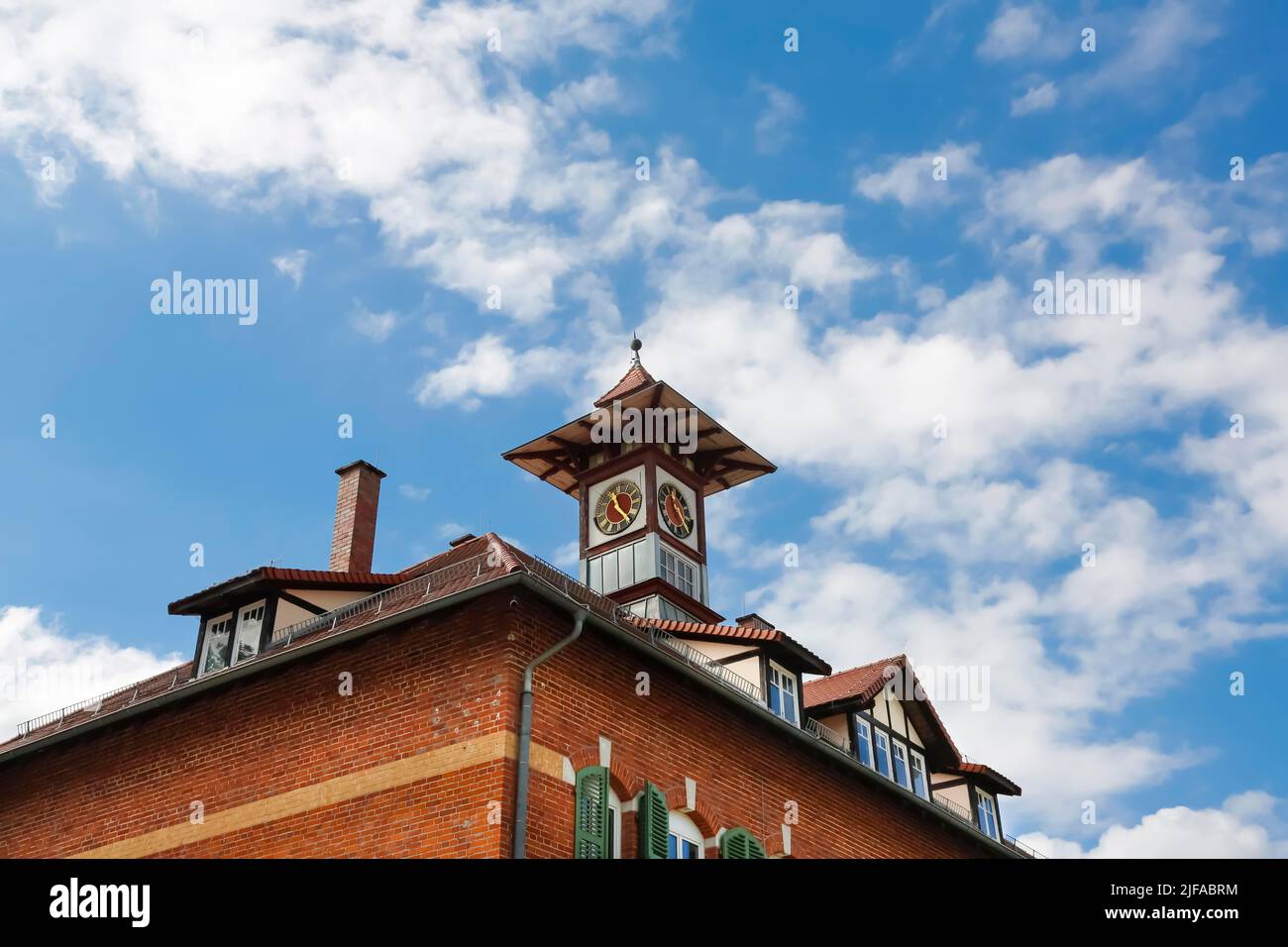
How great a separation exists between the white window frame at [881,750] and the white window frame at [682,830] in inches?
239

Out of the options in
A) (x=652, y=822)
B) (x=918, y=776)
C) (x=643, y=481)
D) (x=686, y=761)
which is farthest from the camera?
(x=643, y=481)

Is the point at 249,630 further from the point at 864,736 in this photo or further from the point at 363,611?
the point at 864,736

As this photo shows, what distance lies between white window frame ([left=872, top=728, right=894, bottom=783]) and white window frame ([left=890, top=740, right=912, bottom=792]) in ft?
0.41

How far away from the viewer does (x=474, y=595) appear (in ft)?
50.0

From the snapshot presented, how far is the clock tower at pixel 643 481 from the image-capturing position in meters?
26.4

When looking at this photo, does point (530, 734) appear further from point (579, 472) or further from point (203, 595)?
point (579, 472)

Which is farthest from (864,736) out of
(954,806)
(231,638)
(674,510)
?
(231,638)

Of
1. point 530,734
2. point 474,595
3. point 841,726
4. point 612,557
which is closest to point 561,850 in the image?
point 530,734

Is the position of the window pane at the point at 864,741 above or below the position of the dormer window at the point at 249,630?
below

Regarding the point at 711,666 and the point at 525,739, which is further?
the point at 711,666

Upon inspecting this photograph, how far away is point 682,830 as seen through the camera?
1720 cm

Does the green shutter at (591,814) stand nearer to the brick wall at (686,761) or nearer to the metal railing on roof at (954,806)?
the brick wall at (686,761)

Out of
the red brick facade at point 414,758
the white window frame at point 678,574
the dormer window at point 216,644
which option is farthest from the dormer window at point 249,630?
the white window frame at point 678,574

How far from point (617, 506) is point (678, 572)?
6.50 ft
